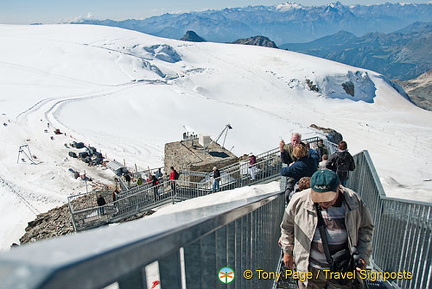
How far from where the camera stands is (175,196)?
14.9 meters

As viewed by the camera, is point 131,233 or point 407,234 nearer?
point 131,233

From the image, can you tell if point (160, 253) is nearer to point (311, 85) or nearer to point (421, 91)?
point (311, 85)

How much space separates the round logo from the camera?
2.24 m

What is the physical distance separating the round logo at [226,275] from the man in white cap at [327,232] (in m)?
1.42

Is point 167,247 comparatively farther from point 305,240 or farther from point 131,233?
point 305,240

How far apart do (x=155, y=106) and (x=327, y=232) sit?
39783 millimetres

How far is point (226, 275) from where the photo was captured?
2332 mm

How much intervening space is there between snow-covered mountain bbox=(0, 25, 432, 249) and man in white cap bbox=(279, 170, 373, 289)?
910 cm

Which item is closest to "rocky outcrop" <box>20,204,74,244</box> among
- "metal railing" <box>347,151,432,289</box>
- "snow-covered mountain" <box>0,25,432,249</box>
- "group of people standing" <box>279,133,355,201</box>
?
"snow-covered mountain" <box>0,25,432,249</box>

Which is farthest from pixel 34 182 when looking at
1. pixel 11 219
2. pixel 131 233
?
pixel 131 233

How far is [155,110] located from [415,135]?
36881mm

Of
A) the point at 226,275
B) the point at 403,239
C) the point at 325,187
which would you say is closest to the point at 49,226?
the point at 403,239

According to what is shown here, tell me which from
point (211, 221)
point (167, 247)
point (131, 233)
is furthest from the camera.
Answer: point (211, 221)

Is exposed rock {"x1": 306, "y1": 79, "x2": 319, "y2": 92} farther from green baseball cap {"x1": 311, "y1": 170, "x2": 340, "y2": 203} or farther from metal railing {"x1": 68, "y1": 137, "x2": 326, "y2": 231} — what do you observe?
green baseball cap {"x1": 311, "y1": 170, "x2": 340, "y2": 203}
